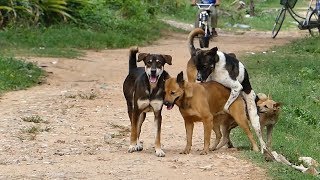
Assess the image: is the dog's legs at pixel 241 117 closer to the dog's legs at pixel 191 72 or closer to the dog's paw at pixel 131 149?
the dog's legs at pixel 191 72

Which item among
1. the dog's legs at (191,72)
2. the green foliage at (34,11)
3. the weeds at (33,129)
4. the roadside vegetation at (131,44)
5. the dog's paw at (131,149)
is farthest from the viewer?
the green foliage at (34,11)

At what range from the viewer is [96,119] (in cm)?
1170

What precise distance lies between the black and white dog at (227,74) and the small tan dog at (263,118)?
0.11 meters

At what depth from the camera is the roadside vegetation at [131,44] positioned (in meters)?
11.1

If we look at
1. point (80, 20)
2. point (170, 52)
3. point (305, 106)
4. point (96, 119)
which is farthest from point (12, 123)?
point (80, 20)

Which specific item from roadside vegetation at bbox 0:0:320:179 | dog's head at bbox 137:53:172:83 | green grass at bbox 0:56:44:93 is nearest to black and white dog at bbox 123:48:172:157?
dog's head at bbox 137:53:172:83

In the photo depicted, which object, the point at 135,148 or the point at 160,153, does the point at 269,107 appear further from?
the point at 135,148

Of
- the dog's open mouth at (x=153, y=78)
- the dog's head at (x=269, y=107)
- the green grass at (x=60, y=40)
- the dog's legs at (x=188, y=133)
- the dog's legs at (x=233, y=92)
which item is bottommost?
the green grass at (x=60, y=40)

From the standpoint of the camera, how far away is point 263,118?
31.1ft

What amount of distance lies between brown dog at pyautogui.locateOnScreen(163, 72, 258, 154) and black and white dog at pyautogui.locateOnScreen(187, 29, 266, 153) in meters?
0.07

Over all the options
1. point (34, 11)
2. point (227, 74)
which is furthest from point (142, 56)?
point (34, 11)

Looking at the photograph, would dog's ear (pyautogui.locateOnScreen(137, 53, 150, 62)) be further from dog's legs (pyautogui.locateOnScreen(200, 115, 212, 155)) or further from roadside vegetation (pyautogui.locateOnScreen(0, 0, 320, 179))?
roadside vegetation (pyautogui.locateOnScreen(0, 0, 320, 179))

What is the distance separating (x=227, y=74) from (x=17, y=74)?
21.3 feet

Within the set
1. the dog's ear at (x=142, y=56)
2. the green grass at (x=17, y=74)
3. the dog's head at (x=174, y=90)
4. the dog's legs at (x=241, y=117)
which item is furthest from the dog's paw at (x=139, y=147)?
the green grass at (x=17, y=74)
